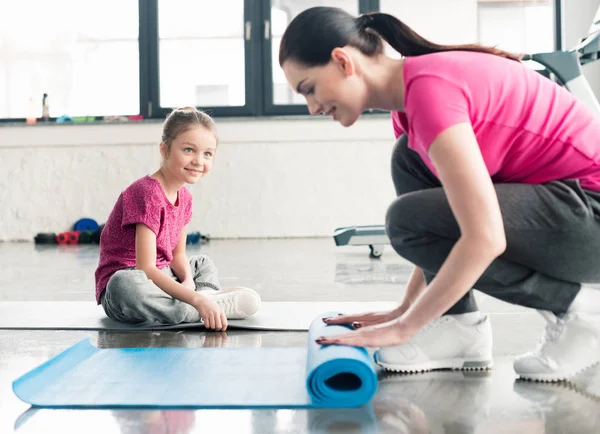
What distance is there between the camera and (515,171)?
1253 mm

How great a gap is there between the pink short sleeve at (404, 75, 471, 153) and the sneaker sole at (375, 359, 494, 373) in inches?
17.4

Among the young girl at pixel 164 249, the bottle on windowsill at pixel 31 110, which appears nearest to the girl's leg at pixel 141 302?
the young girl at pixel 164 249

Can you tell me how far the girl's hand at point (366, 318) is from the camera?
53.1 inches

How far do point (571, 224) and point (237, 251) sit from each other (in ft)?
9.48

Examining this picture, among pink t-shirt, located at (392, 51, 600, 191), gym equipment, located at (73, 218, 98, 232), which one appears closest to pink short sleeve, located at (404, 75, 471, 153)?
pink t-shirt, located at (392, 51, 600, 191)

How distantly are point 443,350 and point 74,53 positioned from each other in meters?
4.31

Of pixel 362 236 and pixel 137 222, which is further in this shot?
pixel 362 236

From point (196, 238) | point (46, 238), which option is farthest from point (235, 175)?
point (46, 238)

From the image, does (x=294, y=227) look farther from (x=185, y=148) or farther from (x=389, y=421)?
(x=389, y=421)

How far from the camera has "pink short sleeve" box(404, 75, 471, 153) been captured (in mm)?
1062

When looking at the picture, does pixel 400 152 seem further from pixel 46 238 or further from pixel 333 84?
pixel 46 238

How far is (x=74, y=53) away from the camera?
5.00 m

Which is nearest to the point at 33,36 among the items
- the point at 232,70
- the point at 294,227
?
the point at 232,70

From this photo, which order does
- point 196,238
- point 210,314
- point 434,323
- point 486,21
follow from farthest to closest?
point 486,21 < point 196,238 < point 210,314 < point 434,323
